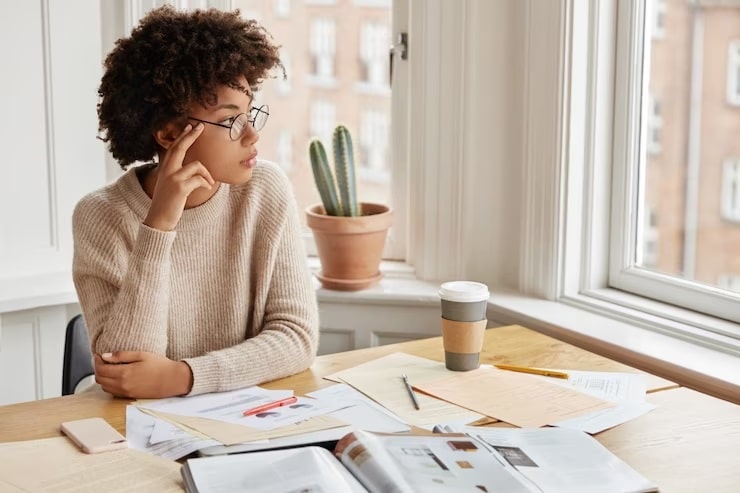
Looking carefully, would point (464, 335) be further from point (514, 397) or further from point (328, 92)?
point (328, 92)

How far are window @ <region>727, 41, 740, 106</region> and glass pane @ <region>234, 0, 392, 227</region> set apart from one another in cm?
96

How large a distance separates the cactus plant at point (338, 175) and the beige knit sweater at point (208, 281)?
16.4 inches

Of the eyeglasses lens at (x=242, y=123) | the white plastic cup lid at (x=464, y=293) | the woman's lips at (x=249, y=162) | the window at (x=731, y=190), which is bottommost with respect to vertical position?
the white plastic cup lid at (x=464, y=293)

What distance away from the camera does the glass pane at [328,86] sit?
105 inches

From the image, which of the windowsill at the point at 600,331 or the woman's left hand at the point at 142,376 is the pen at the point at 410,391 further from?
the windowsill at the point at 600,331

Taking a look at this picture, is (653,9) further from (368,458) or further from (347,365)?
(368,458)

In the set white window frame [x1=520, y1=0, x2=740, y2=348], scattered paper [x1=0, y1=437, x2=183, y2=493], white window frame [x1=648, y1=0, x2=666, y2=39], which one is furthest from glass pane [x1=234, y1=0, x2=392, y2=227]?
scattered paper [x1=0, y1=437, x2=183, y2=493]

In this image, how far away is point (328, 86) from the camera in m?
2.71

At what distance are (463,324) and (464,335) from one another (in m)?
0.02

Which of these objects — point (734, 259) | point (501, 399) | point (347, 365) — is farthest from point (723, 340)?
point (347, 365)

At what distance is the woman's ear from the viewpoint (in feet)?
5.85

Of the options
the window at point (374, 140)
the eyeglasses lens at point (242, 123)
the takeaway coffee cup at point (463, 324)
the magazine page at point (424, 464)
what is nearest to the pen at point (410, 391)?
the takeaway coffee cup at point (463, 324)

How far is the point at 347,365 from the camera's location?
5.96 feet

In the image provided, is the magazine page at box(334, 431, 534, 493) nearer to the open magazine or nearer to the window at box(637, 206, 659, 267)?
the open magazine
